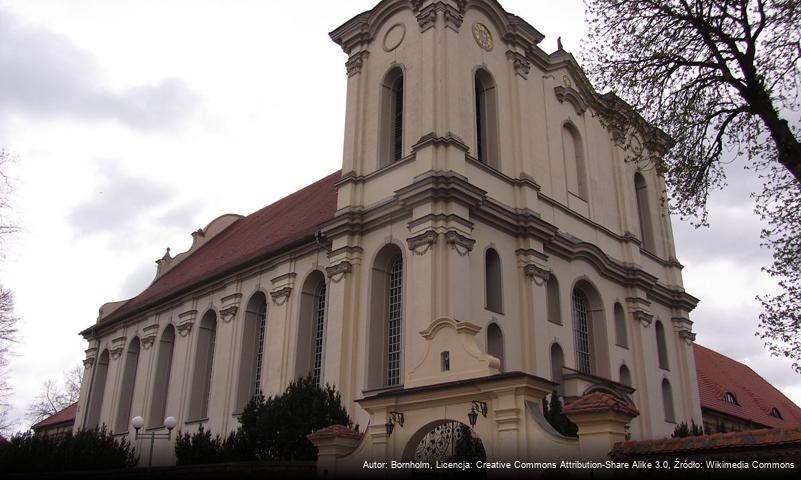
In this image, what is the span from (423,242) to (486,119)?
20.8 feet

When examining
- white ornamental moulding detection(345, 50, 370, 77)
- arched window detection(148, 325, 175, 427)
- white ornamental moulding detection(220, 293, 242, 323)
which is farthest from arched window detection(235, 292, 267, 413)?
white ornamental moulding detection(345, 50, 370, 77)

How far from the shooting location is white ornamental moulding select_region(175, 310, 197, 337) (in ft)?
99.6

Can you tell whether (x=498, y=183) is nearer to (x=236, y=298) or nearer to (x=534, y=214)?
(x=534, y=214)

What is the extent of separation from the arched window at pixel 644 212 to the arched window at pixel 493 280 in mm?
10005

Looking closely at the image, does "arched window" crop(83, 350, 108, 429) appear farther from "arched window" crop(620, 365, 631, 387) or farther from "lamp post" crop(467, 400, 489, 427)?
"lamp post" crop(467, 400, 489, 427)

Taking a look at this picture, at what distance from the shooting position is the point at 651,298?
2786cm

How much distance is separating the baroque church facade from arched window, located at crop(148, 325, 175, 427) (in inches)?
2.4

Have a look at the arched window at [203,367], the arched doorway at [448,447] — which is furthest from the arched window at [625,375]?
the arched window at [203,367]

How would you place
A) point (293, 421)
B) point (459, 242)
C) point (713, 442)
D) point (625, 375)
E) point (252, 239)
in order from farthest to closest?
point (252, 239) → point (625, 375) → point (459, 242) → point (293, 421) → point (713, 442)

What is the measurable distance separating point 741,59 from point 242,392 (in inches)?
766

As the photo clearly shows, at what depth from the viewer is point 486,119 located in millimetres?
24609

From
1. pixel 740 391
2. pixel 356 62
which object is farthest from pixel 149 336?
pixel 740 391

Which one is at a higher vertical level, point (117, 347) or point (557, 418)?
point (117, 347)

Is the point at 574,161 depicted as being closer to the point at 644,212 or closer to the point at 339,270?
the point at 644,212
